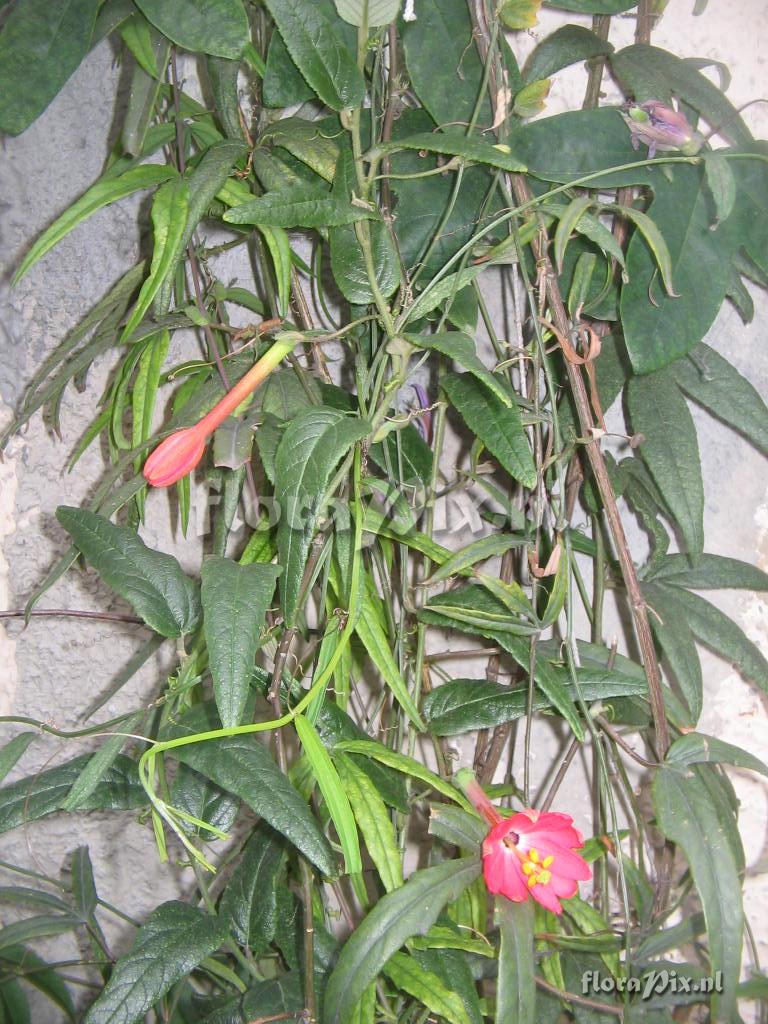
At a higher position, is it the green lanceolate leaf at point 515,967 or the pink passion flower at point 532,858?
the pink passion flower at point 532,858

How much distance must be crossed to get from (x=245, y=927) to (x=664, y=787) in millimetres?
312

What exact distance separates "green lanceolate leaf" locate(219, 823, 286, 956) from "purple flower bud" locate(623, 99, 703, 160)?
0.56 metres

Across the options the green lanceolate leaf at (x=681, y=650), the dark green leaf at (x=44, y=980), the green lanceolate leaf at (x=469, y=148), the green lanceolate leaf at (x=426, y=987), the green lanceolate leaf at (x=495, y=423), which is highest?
the green lanceolate leaf at (x=469, y=148)

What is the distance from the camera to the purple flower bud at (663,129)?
54 cm

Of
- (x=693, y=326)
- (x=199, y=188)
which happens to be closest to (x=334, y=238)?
(x=199, y=188)

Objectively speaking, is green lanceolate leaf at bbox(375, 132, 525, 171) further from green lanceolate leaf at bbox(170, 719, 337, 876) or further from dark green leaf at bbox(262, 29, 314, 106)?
green lanceolate leaf at bbox(170, 719, 337, 876)

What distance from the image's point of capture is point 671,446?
23.1 inches

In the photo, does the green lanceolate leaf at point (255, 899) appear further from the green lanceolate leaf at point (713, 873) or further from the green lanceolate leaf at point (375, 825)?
the green lanceolate leaf at point (713, 873)

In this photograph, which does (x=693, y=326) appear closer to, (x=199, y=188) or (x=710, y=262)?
(x=710, y=262)

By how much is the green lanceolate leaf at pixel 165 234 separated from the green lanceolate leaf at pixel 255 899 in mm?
393

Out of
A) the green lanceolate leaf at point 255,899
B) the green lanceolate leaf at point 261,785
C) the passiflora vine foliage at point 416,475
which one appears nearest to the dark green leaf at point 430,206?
the passiflora vine foliage at point 416,475

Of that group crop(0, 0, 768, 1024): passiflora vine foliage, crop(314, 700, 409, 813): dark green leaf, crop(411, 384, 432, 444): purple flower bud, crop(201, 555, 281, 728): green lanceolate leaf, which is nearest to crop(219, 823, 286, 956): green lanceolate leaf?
crop(0, 0, 768, 1024): passiflora vine foliage

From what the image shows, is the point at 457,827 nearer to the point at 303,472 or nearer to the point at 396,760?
the point at 396,760

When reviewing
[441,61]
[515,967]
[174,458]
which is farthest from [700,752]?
[441,61]
